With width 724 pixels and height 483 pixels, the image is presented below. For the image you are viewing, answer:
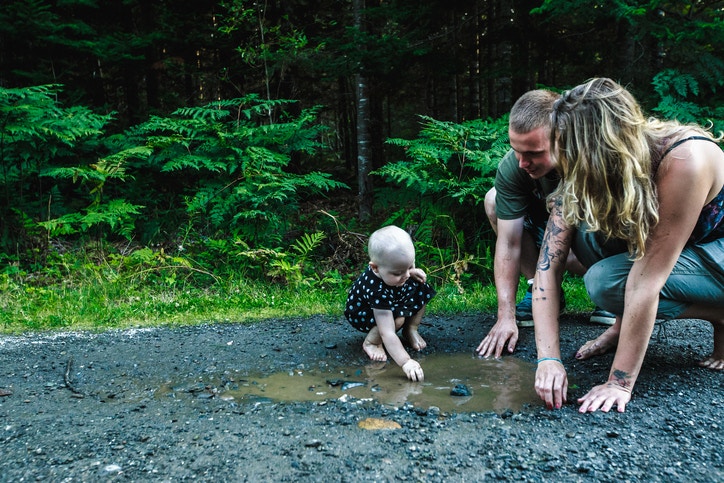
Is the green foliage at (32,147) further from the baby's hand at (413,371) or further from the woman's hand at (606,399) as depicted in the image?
the woman's hand at (606,399)

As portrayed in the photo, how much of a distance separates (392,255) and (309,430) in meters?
1.16

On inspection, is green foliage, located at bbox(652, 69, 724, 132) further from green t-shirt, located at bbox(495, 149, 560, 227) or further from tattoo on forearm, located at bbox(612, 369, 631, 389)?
tattoo on forearm, located at bbox(612, 369, 631, 389)

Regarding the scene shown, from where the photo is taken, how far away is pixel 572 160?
2.30 meters

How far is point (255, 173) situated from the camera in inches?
256

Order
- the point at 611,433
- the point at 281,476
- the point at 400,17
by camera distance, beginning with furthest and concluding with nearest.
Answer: the point at 400,17, the point at 611,433, the point at 281,476

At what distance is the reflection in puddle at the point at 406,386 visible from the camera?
108 inches

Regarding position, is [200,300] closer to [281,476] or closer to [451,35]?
[281,476]

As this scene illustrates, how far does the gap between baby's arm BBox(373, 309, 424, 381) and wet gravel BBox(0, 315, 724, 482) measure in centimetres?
34

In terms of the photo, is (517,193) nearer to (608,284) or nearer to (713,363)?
(608,284)

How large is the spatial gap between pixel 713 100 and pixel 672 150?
15.5 feet

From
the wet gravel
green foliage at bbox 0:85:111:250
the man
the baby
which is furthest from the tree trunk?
the wet gravel

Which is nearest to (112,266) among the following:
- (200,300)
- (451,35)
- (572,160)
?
(200,300)

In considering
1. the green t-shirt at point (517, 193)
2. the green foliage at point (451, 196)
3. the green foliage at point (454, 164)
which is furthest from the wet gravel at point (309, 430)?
the green foliage at point (454, 164)

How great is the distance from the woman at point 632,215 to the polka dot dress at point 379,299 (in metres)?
0.83
